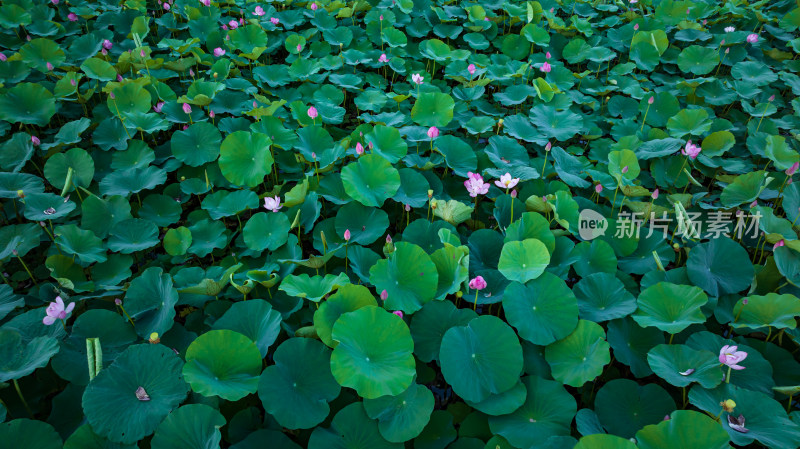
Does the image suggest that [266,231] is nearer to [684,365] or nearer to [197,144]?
[197,144]

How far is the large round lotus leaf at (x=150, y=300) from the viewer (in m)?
1.63

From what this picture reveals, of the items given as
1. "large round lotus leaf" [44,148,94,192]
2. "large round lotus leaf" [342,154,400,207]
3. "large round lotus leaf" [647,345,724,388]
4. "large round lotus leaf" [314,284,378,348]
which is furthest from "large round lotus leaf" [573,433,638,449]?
"large round lotus leaf" [44,148,94,192]

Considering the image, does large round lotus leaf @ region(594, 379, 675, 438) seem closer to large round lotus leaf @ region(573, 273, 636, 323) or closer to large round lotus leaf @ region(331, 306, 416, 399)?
large round lotus leaf @ region(573, 273, 636, 323)

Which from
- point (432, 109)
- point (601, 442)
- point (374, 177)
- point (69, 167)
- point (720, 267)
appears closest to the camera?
point (601, 442)

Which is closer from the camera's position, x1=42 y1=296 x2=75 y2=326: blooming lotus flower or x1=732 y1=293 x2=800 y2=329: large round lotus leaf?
x1=42 y1=296 x2=75 y2=326: blooming lotus flower

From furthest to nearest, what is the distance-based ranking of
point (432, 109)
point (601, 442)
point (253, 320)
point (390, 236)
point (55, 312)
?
point (432, 109) → point (390, 236) → point (253, 320) → point (55, 312) → point (601, 442)

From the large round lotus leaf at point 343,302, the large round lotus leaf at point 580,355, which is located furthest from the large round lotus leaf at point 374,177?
the large round lotus leaf at point 580,355

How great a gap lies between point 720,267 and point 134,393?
2097 millimetres

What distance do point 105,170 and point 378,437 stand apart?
6.69 ft

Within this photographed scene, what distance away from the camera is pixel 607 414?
A: 1.46 metres

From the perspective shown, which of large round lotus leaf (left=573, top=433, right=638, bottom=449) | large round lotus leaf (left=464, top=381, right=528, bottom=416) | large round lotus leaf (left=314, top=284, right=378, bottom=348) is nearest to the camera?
large round lotus leaf (left=573, top=433, right=638, bottom=449)

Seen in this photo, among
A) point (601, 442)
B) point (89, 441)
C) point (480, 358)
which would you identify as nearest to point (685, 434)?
point (601, 442)

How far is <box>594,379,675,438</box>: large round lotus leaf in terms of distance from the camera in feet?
4.73

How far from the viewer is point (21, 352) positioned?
1.43 m
